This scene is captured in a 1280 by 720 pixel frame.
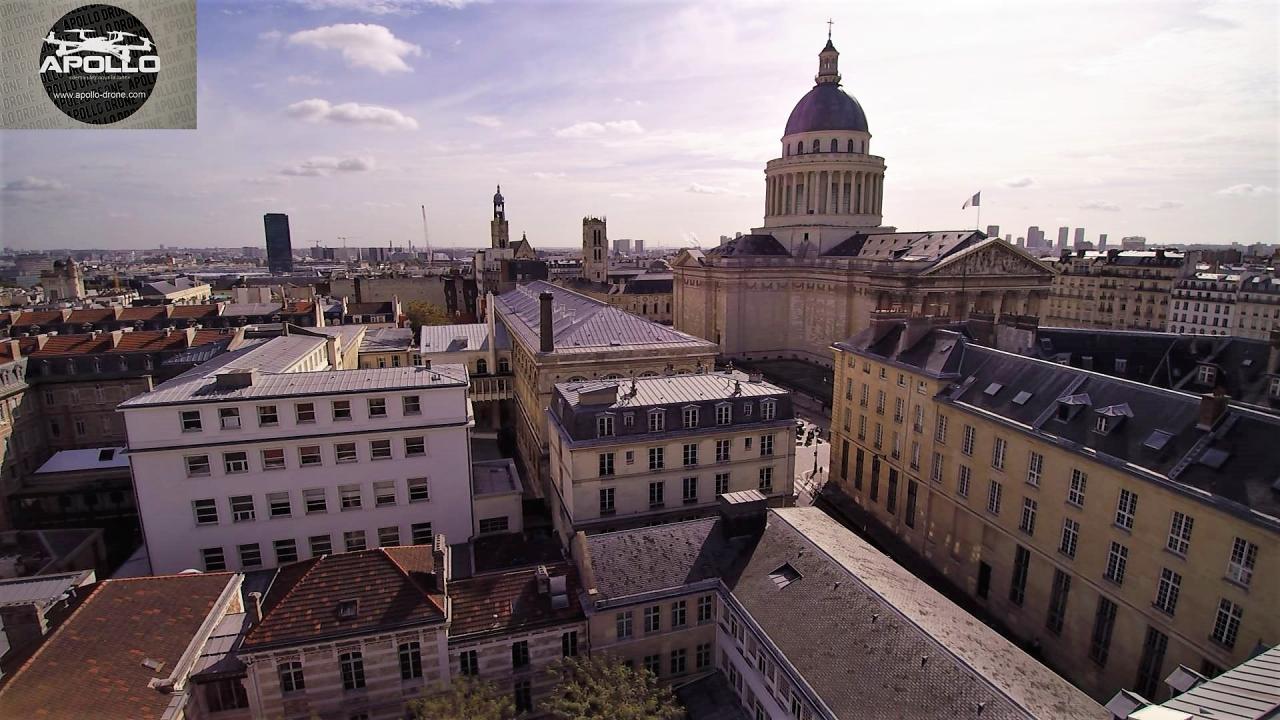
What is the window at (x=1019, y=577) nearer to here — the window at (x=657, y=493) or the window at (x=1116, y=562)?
the window at (x=1116, y=562)

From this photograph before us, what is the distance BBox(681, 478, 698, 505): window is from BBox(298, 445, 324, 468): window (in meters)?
21.2

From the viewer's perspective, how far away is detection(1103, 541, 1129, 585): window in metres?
28.9

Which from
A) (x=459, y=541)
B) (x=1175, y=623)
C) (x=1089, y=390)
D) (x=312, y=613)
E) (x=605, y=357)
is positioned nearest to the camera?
(x=312, y=613)

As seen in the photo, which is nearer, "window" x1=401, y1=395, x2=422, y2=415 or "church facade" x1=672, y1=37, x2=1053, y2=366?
"window" x1=401, y1=395, x2=422, y2=415

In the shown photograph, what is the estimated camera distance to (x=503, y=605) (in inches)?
1057

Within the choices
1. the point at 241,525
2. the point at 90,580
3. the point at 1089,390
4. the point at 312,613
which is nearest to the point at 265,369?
the point at 241,525

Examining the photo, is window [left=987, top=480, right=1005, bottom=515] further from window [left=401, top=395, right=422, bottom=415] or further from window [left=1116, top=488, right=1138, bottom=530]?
window [left=401, top=395, right=422, bottom=415]

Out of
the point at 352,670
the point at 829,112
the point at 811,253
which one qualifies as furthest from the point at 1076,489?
the point at 829,112

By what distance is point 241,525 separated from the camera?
3659cm

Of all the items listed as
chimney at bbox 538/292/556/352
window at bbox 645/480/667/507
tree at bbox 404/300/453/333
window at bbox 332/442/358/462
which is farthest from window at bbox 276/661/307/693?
tree at bbox 404/300/453/333

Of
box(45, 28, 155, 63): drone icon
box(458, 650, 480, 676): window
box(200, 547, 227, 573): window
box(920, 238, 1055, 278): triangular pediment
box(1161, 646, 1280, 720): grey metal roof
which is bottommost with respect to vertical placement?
box(200, 547, 227, 573): window

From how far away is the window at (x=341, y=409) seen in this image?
3700cm

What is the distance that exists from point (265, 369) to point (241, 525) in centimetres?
1003

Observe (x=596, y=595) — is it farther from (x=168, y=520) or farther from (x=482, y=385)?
(x=482, y=385)
